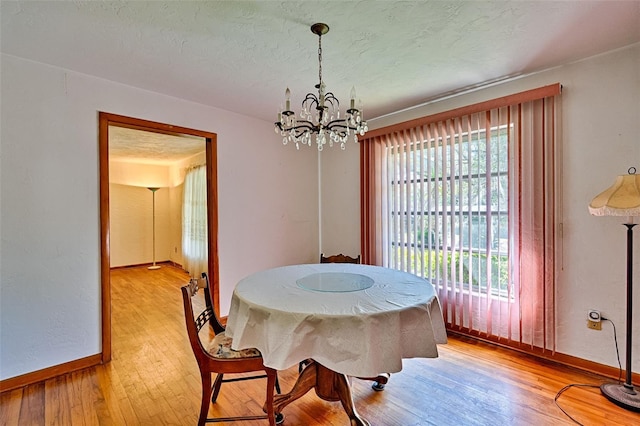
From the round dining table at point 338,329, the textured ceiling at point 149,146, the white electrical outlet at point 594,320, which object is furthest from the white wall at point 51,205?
the white electrical outlet at point 594,320

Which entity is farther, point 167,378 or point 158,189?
point 158,189

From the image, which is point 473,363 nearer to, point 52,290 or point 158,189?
point 52,290

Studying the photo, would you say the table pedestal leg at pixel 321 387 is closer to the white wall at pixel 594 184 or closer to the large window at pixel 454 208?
the large window at pixel 454 208

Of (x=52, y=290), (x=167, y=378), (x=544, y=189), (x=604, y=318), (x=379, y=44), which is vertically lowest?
(x=167, y=378)

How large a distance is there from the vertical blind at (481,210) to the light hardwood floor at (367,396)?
0.42 m

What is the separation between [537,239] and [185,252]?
5738mm

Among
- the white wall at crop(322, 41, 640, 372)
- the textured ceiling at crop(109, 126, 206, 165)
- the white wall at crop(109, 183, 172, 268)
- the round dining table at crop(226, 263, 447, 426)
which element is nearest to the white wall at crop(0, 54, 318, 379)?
the textured ceiling at crop(109, 126, 206, 165)

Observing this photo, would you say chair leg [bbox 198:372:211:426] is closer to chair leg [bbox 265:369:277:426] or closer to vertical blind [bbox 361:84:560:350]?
chair leg [bbox 265:369:277:426]

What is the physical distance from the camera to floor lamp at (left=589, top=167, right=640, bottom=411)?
1.79 m

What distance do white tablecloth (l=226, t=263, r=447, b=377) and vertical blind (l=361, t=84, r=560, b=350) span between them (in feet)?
4.40

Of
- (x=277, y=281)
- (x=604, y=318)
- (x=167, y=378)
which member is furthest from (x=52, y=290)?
(x=604, y=318)

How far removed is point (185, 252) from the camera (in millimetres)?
5902

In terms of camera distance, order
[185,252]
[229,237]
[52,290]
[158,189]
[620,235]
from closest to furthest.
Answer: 1. [620,235]
2. [52,290]
3. [229,237]
4. [185,252]
5. [158,189]

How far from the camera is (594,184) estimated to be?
87.4 inches
